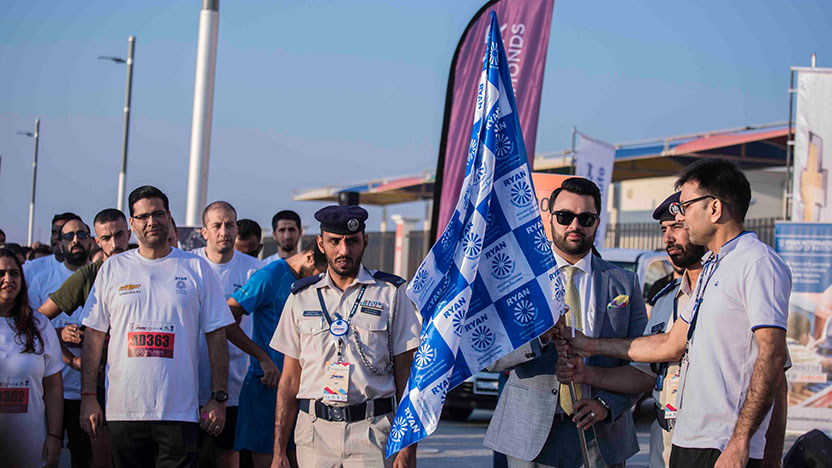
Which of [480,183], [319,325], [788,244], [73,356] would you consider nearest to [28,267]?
[73,356]

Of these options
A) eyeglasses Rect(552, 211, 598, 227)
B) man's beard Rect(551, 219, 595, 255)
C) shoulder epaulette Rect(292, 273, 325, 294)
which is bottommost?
shoulder epaulette Rect(292, 273, 325, 294)

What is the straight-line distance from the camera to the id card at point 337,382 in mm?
4715

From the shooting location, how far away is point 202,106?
11.1 metres

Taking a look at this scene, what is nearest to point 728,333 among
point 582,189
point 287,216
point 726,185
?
point 726,185

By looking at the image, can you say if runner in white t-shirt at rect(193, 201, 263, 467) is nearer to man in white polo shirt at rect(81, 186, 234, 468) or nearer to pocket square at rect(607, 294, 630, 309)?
man in white polo shirt at rect(81, 186, 234, 468)

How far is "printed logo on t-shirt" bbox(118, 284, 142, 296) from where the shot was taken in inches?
215

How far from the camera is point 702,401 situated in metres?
3.71

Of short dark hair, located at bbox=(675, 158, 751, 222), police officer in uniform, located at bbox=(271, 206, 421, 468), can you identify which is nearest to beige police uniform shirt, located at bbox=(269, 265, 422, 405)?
police officer in uniform, located at bbox=(271, 206, 421, 468)

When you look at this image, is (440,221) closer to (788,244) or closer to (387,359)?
(788,244)

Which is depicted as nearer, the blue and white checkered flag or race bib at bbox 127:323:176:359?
the blue and white checkered flag

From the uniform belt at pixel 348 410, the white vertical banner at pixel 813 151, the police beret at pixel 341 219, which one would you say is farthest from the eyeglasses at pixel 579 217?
the white vertical banner at pixel 813 151

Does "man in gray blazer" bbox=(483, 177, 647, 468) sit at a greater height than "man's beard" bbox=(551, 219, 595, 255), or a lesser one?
lesser

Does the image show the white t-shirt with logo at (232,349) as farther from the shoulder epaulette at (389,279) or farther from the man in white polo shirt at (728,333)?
the man in white polo shirt at (728,333)

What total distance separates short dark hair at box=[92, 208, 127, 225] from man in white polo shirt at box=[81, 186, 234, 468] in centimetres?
163
